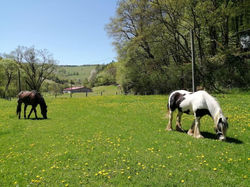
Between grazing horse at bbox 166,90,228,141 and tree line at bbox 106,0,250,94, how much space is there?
21.8 m

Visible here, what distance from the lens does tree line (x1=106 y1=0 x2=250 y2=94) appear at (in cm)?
2839

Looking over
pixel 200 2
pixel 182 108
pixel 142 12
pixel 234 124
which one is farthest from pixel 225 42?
pixel 182 108

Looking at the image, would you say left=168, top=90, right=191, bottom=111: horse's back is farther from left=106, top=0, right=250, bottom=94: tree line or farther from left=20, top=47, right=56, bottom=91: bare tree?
left=20, top=47, right=56, bottom=91: bare tree

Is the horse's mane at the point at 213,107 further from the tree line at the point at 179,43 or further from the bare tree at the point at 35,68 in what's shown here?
the bare tree at the point at 35,68

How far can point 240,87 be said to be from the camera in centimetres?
2809

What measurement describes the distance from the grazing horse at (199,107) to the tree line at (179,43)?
71.5ft

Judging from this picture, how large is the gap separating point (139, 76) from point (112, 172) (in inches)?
1511

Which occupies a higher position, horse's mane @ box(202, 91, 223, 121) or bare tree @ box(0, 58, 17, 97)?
bare tree @ box(0, 58, 17, 97)

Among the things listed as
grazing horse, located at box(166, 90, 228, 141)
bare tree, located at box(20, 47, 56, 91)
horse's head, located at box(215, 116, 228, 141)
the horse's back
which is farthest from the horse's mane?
bare tree, located at box(20, 47, 56, 91)

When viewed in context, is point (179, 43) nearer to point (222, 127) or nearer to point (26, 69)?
point (222, 127)

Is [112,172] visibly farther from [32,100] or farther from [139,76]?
[139,76]

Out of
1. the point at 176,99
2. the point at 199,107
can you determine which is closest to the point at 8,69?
the point at 176,99

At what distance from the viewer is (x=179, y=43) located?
33.3 meters

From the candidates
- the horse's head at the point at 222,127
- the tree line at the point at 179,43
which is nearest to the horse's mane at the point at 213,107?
the horse's head at the point at 222,127
